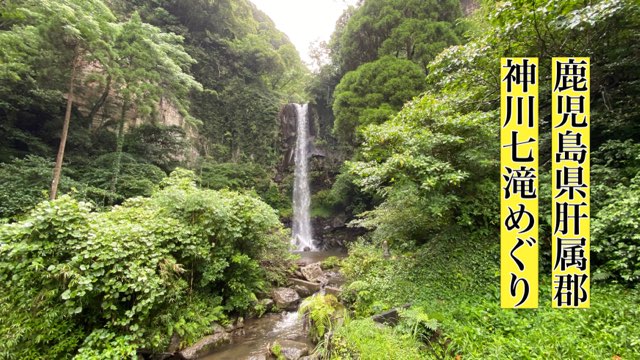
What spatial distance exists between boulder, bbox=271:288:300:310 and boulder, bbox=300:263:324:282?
1.62m

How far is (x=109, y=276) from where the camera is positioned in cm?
386

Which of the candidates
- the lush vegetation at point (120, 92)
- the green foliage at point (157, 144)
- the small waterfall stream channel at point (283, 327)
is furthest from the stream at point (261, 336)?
the green foliage at point (157, 144)

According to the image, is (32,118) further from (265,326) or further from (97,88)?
(265,326)

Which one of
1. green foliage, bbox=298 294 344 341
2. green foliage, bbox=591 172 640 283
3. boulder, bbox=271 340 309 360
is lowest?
boulder, bbox=271 340 309 360

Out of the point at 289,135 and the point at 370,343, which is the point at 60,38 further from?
the point at 289,135

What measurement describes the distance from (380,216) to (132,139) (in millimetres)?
12843

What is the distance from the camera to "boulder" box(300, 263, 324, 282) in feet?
29.7

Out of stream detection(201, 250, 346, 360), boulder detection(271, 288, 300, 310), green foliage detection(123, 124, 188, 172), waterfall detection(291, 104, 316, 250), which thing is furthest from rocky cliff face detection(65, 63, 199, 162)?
stream detection(201, 250, 346, 360)

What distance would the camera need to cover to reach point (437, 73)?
615 centimetres

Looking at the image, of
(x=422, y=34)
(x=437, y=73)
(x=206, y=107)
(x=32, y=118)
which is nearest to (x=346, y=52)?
(x=422, y=34)

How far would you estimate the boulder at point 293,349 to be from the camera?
424 centimetres

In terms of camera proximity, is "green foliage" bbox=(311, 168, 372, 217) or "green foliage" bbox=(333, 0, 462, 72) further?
"green foliage" bbox=(311, 168, 372, 217)

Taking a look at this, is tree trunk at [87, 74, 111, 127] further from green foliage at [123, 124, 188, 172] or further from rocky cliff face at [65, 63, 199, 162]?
green foliage at [123, 124, 188, 172]

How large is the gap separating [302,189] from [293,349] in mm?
15755
